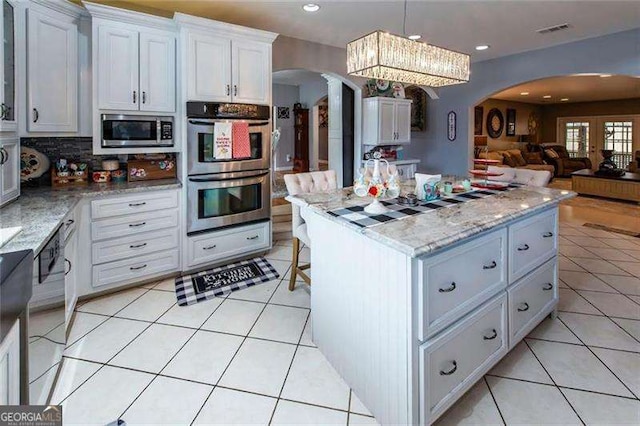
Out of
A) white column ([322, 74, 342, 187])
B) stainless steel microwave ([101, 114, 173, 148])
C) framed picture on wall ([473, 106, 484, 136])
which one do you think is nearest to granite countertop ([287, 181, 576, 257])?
stainless steel microwave ([101, 114, 173, 148])

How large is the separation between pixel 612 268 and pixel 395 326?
3.34m

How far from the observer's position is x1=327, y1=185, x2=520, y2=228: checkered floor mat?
1.83 metres

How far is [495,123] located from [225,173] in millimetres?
10302

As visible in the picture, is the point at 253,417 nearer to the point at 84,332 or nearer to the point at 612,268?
the point at 84,332

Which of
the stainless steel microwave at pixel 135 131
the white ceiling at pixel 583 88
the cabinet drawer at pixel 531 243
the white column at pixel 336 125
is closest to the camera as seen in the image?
the cabinet drawer at pixel 531 243

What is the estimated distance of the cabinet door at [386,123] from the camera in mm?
5254

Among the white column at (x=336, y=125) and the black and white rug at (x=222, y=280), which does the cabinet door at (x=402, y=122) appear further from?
the black and white rug at (x=222, y=280)

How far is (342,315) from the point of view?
1.95m

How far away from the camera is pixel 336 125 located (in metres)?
6.02

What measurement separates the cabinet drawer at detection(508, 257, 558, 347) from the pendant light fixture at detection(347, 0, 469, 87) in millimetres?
1601

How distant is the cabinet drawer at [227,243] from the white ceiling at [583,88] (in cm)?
575

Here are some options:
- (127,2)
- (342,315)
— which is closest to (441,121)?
(127,2)
